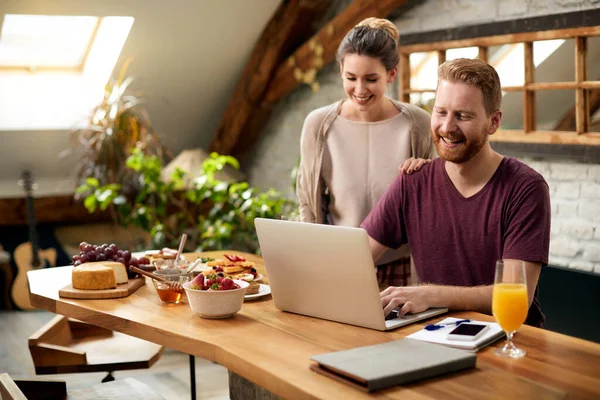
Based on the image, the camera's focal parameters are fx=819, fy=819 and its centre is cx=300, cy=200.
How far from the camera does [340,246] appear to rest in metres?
1.91

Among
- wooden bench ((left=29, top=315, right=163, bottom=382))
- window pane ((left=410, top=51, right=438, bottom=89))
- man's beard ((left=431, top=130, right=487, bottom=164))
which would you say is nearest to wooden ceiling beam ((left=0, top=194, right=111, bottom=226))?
window pane ((left=410, top=51, right=438, bottom=89))

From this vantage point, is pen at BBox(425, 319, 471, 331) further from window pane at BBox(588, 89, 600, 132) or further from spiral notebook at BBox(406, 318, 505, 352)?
window pane at BBox(588, 89, 600, 132)

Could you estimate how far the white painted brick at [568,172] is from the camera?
3605 mm

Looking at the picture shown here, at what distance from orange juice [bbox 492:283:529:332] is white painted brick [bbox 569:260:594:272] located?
202 cm

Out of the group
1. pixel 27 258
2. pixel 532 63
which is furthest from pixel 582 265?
pixel 27 258

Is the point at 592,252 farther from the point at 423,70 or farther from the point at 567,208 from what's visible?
the point at 423,70

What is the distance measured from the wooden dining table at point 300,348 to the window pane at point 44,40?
124 inches

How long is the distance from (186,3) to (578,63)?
2.39 metres

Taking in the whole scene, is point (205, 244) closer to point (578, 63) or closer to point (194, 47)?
point (194, 47)

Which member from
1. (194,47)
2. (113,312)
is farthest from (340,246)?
(194,47)

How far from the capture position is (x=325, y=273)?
199cm

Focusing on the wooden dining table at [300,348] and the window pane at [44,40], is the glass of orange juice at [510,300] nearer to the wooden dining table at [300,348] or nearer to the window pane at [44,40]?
the wooden dining table at [300,348]

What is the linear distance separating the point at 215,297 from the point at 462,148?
2.50 feet

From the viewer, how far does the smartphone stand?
5.97 feet
